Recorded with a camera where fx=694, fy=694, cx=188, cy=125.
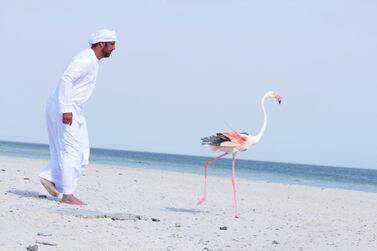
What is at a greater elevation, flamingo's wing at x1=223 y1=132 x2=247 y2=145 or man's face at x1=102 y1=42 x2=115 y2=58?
man's face at x1=102 y1=42 x2=115 y2=58

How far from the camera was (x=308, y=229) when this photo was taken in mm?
8508

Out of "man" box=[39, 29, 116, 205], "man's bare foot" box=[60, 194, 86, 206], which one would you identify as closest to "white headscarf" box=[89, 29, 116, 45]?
"man" box=[39, 29, 116, 205]

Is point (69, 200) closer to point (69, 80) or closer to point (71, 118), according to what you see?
point (71, 118)

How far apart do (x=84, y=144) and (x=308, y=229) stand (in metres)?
2.94

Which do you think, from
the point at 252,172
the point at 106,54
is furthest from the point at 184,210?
the point at 252,172

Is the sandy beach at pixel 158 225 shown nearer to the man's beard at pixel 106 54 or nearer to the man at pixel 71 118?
the man at pixel 71 118

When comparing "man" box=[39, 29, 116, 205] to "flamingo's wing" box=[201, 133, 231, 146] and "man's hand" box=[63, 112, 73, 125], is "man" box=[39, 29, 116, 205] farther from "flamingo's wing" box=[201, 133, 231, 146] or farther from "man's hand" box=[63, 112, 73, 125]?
"flamingo's wing" box=[201, 133, 231, 146]

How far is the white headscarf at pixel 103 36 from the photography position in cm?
847

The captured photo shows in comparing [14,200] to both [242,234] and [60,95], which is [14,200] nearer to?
[60,95]

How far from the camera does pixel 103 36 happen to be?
847cm

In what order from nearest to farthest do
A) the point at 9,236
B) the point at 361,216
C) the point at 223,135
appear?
the point at 9,236
the point at 223,135
the point at 361,216

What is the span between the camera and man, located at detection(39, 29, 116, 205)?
27.0 feet

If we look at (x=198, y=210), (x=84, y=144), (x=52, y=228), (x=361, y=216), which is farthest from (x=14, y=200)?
(x=361, y=216)

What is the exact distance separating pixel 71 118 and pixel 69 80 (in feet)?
1.48
